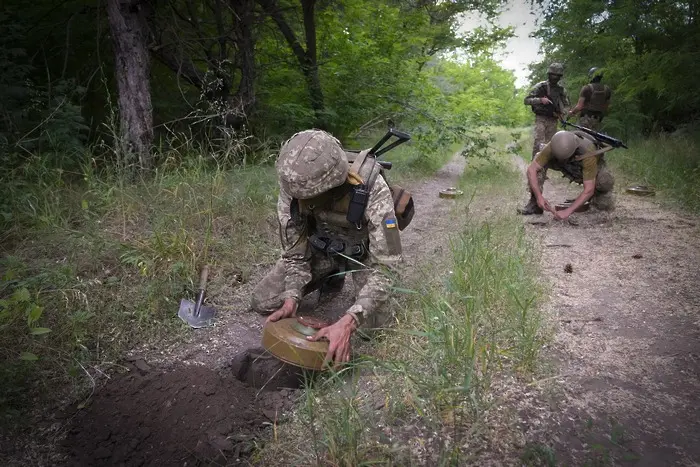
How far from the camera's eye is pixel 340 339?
2.20m

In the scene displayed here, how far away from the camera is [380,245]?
266 centimetres

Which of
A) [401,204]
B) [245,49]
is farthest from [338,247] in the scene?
[245,49]

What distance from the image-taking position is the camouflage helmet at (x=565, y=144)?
5.03m

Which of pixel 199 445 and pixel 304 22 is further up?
pixel 304 22

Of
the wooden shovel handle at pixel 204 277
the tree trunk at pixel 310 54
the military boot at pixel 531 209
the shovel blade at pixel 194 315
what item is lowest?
the shovel blade at pixel 194 315

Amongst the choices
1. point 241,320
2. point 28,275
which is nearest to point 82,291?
point 28,275

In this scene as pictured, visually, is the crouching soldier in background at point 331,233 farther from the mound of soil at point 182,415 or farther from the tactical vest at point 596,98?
the tactical vest at point 596,98

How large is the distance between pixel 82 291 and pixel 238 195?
1828 millimetres

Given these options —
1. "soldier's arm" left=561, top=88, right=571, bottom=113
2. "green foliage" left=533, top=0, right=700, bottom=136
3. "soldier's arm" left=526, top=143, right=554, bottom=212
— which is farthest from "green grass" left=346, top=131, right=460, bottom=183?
"green foliage" left=533, top=0, right=700, bottom=136

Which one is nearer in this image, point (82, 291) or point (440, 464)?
point (440, 464)

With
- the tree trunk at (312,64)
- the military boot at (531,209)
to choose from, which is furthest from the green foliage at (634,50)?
the tree trunk at (312,64)

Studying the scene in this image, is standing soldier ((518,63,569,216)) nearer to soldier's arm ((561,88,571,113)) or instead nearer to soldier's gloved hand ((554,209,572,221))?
soldier's arm ((561,88,571,113))

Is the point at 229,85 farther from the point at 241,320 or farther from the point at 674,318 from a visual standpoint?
the point at 674,318

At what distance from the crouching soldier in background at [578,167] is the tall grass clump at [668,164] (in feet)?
3.24
